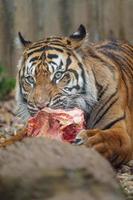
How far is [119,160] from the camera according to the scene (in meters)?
7.23

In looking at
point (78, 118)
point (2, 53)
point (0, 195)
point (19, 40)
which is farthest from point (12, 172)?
point (2, 53)

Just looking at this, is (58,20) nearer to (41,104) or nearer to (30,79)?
(30,79)

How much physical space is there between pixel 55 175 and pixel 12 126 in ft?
22.6

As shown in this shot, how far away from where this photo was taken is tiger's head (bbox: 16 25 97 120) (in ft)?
23.5

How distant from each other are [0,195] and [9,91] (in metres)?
8.30

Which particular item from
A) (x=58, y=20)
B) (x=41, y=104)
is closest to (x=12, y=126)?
(x=58, y=20)

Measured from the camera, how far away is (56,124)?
688cm

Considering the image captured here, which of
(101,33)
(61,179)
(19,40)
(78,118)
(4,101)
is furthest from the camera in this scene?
(101,33)

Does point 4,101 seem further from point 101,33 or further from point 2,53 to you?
point 101,33

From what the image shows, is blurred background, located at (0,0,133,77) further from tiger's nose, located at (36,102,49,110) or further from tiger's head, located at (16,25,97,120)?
tiger's nose, located at (36,102,49,110)

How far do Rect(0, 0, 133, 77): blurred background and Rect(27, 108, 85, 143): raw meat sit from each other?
5188 mm

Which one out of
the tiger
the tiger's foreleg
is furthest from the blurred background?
the tiger's foreleg

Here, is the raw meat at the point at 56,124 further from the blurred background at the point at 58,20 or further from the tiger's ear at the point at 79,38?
the blurred background at the point at 58,20

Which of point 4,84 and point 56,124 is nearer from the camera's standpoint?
point 56,124
